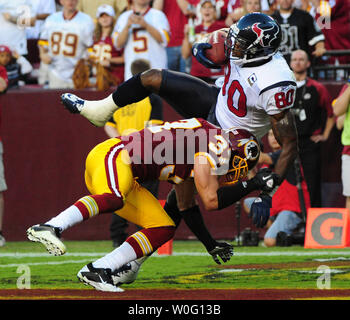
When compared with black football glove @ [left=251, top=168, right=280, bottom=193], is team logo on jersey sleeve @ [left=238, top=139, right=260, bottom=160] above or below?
above

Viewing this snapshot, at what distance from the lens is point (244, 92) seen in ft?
18.0

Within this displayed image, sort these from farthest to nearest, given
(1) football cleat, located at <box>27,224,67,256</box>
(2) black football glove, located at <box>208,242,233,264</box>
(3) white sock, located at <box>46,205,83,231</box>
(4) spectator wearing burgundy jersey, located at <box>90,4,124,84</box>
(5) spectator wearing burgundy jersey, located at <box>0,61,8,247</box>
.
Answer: (4) spectator wearing burgundy jersey, located at <box>90,4,124,84</box> → (5) spectator wearing burgundy jersey, located at <box>0,61,8,247</box> → (2) black football glove, located at <box>208,242,233,264</box> → (3) white sock, located at <box>46,205,83,231</box> → (1) football cleat, located at <box>27,224,67,256</box>

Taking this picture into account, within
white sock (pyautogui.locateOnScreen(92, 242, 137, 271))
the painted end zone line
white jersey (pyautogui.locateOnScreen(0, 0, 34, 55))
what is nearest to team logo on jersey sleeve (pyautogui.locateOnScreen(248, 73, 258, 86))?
white sock (pyautogui.locateOnScreen(92, 242, 137, 271))

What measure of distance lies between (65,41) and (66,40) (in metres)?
0.02

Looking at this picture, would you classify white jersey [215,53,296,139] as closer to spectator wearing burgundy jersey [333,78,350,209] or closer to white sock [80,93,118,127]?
white sock [80,93,118,127]

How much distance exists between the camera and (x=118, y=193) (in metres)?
5.01

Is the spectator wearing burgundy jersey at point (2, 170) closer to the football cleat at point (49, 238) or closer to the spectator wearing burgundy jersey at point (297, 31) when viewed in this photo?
the spectator wearing burgundy jersey at point (297, 31)

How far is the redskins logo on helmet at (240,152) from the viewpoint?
5.24m

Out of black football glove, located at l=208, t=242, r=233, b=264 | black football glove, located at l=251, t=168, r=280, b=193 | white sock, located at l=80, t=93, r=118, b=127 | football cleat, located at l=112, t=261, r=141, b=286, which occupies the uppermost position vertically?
white sock, located at l=80, t=93, r=118, b=127

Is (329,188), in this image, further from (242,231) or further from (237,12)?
(237,12)

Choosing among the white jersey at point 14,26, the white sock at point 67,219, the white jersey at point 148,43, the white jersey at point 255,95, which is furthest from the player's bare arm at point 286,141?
the white jersey at point 14,26

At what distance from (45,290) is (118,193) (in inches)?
31.1

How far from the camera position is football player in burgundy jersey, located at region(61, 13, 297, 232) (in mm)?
5328

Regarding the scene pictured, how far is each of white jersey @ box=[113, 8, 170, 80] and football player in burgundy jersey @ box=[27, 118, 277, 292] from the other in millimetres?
4687
